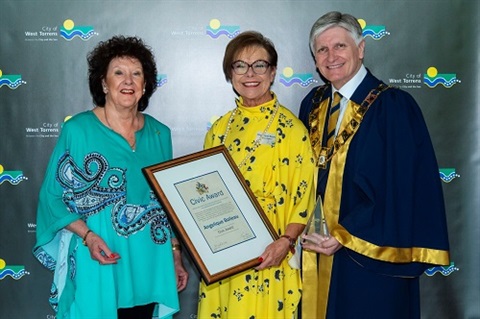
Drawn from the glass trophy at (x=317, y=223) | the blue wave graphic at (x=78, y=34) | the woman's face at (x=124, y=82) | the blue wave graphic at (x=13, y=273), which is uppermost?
the blue wave graphic at (x=78, y=34)

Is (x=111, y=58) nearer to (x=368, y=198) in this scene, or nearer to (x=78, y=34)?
(x=78, y=34)

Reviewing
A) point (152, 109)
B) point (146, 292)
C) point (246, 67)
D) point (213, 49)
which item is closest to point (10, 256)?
point (152, 109)

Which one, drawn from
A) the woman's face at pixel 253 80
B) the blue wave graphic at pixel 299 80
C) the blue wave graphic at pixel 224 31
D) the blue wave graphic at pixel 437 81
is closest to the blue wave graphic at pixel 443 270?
the blue wave graphic at pixel 437 81

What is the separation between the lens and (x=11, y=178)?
13.0 feet

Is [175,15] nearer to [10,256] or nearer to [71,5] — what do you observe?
[71,5]

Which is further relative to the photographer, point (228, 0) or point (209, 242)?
point (228, 0)

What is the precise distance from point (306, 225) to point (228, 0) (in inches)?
72.2

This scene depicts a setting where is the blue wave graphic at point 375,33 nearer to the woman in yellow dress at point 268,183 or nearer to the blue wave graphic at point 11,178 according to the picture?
the woman in yellow dress at point 268,183

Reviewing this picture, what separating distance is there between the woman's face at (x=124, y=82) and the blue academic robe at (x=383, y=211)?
0.95 metres

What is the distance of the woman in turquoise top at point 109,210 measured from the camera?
2.65 meters

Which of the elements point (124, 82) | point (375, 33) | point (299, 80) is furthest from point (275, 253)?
point (375, 33)

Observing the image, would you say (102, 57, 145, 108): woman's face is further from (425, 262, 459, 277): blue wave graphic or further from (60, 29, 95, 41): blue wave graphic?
(425, 262, 459, 277): blue wave graphic

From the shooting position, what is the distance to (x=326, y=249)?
269 centimetres

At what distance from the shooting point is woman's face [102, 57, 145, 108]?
278 centimetres
